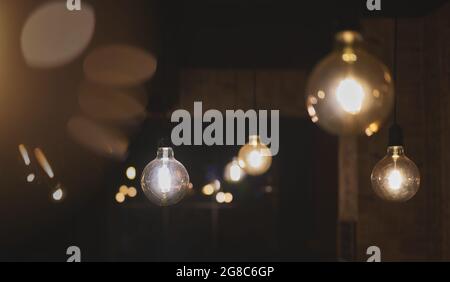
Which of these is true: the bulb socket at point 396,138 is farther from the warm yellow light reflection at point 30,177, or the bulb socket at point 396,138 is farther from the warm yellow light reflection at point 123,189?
the warm yellow light reflection at point 123,189

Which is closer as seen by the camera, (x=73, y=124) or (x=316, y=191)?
(x=73, y=124)

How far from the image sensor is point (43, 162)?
4.65m

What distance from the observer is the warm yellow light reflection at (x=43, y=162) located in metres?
4.58

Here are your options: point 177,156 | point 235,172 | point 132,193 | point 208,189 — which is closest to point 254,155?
point 235,172

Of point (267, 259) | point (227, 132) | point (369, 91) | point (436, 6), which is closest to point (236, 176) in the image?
point (227, 132)

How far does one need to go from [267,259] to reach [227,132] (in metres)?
2.13

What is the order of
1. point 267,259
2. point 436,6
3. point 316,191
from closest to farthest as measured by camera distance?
point 436,6 < point 316,191 < point 267,259

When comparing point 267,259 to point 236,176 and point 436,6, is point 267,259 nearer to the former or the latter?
point 236,176

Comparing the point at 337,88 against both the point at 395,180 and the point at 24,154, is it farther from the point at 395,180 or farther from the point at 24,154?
the point at 24,154

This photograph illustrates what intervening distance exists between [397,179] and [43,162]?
2767mm

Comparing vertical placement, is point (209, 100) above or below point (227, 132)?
above

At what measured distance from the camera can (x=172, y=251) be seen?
9.46 metres

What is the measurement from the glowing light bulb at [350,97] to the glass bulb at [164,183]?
101 centimetres

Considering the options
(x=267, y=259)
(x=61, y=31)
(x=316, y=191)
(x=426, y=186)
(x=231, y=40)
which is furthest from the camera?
(x=267, y=259)
